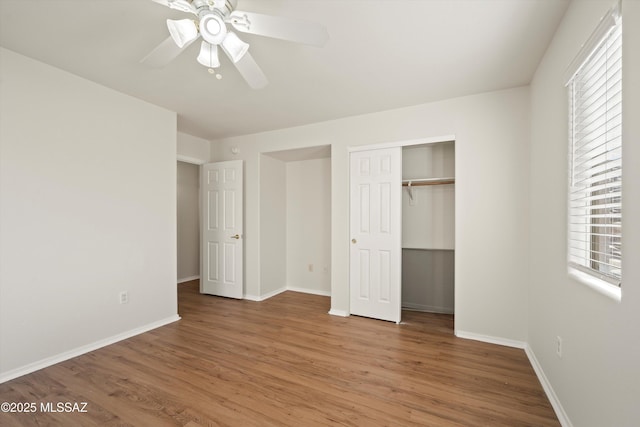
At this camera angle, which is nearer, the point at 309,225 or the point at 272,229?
the point at 272,229

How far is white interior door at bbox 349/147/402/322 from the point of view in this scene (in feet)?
10.5

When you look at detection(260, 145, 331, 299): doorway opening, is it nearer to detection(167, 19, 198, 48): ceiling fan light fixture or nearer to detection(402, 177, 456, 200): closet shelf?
detection(402, 177, 456, 200): closet shelf

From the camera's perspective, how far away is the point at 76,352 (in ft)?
8.02

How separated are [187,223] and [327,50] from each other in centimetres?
462

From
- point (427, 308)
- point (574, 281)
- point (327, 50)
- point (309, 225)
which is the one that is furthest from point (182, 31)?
point (427, 308)

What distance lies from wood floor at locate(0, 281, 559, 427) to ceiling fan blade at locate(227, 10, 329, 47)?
2.19m

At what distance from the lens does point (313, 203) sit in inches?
178

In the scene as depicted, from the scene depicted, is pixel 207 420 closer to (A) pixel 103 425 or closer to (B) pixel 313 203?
(A) pixel 103 425

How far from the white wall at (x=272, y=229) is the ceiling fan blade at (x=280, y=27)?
2.71 m

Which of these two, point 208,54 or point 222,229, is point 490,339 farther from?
point 222,229

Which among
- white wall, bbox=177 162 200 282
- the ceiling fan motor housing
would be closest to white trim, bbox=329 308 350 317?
the ceiling fan motor housing

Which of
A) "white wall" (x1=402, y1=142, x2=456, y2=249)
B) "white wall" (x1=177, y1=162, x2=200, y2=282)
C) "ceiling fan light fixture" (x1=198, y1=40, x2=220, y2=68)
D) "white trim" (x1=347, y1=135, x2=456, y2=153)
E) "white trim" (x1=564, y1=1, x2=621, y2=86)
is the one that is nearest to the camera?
"white trim" (x1=564, y1=1, x2=621, y2=86)

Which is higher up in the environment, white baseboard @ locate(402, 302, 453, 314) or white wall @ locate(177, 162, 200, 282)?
white wall @ locate(177, 162, 200, 282)

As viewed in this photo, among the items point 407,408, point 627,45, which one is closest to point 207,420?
point 407,408
